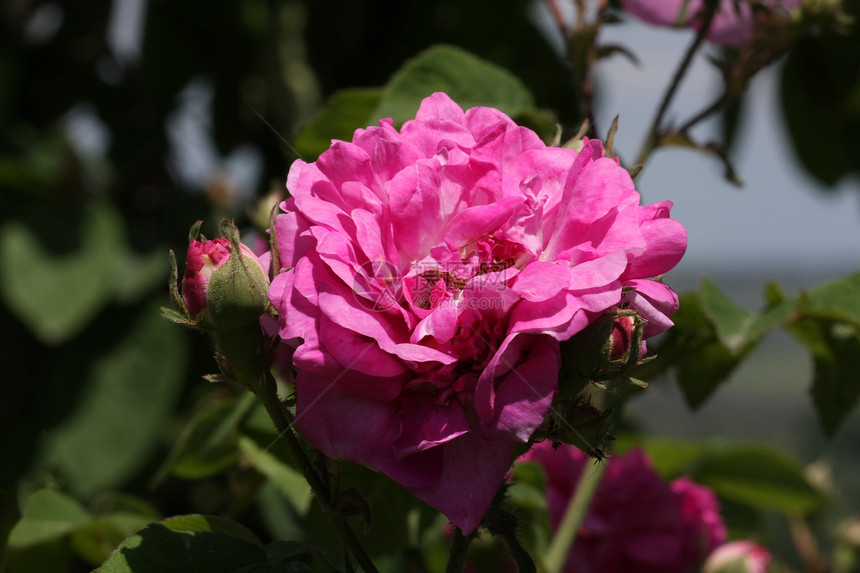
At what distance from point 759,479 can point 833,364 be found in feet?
1.28

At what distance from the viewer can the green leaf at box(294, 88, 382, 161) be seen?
0.85 metres

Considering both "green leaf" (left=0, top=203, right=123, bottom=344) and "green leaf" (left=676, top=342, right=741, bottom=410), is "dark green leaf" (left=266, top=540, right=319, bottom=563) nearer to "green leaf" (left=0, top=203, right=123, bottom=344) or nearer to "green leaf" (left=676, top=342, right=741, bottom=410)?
"green leaf" (left=676, top=342, right=741, bottom=410)

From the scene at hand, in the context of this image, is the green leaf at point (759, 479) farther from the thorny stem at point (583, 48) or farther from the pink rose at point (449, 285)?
the pink rose at point (449, 285)

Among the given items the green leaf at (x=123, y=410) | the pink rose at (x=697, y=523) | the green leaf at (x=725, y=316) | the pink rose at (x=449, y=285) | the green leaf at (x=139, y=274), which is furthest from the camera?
the green leaf at (x=139, y=274)

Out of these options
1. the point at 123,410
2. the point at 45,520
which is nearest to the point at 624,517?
the point at 45,520

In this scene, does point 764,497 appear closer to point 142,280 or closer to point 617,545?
point 617,545

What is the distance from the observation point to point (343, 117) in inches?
33.9

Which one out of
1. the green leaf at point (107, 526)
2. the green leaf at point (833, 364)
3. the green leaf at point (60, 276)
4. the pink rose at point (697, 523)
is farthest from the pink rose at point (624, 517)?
the green leaf at point (60, 276)

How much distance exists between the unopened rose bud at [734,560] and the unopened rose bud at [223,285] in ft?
2.38

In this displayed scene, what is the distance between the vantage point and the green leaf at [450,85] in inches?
32.4

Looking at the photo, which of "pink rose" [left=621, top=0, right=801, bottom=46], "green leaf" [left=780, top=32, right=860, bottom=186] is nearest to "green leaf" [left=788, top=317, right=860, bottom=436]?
"pink rose" [left=621, top=0, right=801, bottom=46]

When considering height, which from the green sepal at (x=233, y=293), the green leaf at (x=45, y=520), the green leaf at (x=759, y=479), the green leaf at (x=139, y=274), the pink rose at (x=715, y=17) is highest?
the pink rose at (x=715, y=17)

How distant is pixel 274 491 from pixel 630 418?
2.37ft

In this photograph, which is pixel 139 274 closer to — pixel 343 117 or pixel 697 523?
pixel 343 117
